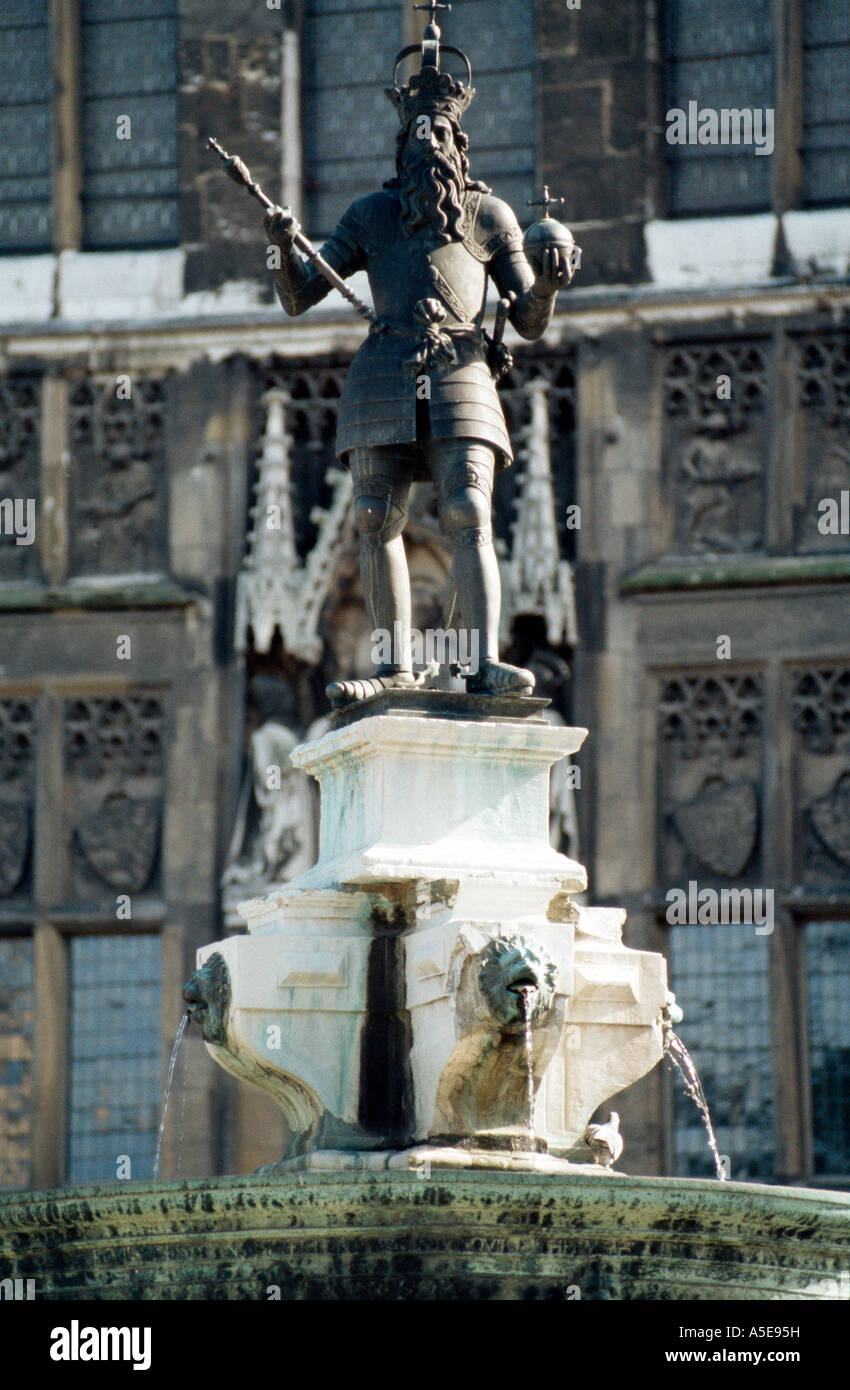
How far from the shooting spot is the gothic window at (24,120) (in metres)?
23.7

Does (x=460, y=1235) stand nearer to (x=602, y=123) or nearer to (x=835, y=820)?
(x=835, y=820)

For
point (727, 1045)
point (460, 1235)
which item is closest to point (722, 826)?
point (727, 1045)

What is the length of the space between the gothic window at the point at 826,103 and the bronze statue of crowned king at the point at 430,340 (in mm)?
9554

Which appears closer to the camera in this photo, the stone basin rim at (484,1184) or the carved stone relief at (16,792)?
the stone basin rim at (484,1184)

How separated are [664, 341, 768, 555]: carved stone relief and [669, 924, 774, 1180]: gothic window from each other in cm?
275

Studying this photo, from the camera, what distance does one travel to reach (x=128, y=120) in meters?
23.8

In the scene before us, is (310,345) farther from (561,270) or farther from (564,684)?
(561,270)

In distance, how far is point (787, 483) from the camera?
72.4ft

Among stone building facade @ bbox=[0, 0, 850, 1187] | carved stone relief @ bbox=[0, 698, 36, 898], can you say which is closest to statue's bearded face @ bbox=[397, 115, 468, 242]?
stone building facade @ bbox=[0, 0, 850, 1187]

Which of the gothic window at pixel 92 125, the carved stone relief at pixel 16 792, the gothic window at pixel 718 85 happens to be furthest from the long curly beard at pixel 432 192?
the gothic window at pixel 92 125

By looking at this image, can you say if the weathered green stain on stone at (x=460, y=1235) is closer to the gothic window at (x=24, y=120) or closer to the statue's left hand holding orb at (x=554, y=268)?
the statue's left hand holding orb at (x=554, y=268)

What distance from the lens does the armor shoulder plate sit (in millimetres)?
13469

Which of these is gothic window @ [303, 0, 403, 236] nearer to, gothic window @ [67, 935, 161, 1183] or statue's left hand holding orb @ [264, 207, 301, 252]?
gothic window @ [67, 935, 161, 1183]
